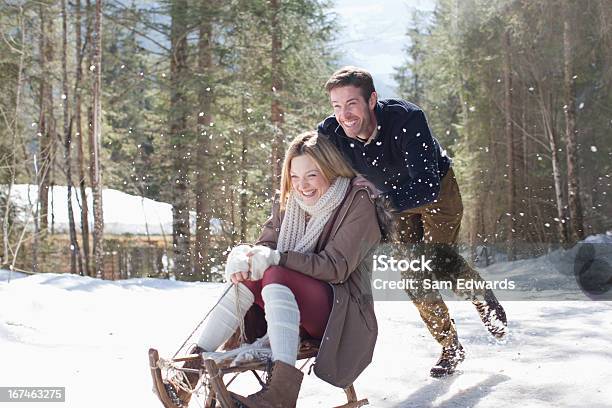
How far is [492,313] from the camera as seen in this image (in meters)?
4.42

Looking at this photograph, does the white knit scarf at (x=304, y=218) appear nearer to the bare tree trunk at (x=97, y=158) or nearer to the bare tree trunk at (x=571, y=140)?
the bare tree trunk at (x=97, y=158)

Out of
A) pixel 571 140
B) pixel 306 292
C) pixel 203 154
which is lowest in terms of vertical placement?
pixel 306 292

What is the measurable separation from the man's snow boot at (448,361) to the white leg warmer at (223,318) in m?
1.54

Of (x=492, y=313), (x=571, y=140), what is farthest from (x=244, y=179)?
(x=492, y=313)

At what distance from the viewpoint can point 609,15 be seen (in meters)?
12.3

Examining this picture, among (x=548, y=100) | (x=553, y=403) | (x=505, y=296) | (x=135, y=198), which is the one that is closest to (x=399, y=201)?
(x=553, y=403)

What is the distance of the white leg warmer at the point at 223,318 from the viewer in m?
2.83

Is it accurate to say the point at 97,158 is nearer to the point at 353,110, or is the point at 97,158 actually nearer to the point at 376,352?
the point at 376,352

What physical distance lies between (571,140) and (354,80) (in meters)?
10.4

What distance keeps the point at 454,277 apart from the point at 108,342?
2271mm

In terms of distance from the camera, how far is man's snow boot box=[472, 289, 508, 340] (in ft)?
14.3

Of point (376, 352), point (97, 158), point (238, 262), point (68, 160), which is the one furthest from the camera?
point (68, 160)

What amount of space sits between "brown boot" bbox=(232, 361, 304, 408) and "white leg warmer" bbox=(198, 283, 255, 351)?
0.34m

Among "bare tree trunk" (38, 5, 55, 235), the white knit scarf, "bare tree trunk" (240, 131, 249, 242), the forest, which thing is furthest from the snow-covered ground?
"bare tree trunk" (38, 5, 55, 235)
